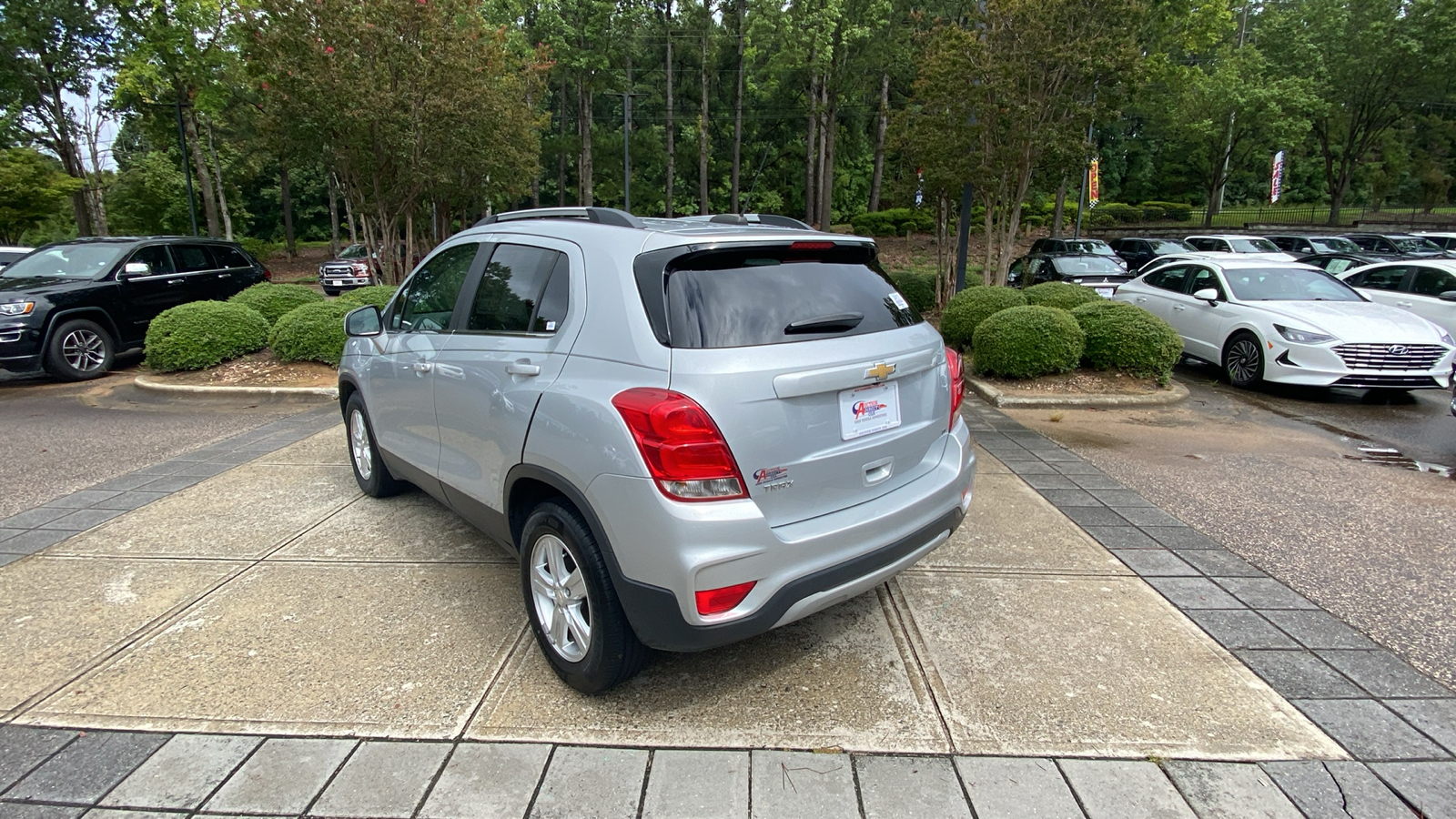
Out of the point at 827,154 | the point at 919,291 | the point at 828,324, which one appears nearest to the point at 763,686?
the point at 828,324

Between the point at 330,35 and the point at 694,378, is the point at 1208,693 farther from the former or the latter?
the point at 330,35

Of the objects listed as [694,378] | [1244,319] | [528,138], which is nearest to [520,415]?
[694,378]

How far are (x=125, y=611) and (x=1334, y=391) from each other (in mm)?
11163

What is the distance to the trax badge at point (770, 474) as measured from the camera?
2.50m

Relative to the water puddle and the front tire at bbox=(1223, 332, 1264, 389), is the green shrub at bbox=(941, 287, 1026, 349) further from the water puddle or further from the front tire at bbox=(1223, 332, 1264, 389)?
the water puddle

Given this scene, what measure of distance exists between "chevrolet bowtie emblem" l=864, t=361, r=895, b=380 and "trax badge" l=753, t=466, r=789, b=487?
19.0 inches

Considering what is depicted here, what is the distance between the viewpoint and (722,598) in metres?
2.49

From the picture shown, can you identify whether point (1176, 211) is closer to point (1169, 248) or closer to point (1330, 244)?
point (1330, 244)

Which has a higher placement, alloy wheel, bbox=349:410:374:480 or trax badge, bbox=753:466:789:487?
trax badge, bbox=753:466:789:487

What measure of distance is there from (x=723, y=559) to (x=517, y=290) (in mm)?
1581

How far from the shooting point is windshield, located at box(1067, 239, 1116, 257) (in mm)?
18594

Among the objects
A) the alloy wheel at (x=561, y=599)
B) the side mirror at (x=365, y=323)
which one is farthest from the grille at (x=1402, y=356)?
the side mirror at (x=365, y=323)

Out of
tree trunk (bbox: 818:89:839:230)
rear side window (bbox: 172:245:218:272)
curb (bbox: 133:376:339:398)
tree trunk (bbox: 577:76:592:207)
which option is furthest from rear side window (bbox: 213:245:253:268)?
tree trunk (bbox: 818:89:839:230)

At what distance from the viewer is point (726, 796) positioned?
236cm
